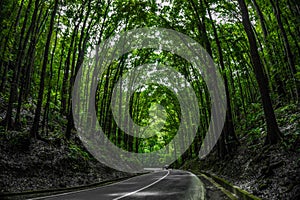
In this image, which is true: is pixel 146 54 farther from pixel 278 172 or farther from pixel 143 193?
pixel 278 172

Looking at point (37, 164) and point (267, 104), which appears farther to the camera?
point (37, 164)

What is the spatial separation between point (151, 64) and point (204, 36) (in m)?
14.3

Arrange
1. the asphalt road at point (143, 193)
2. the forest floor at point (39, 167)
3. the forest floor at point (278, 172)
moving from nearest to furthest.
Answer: the forest floor at point (278, 172)
the asphalt road at point (143, 193)
the forest floor at point (39, 167)

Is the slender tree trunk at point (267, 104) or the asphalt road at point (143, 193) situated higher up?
the slender tree trunk at point (267, 104)

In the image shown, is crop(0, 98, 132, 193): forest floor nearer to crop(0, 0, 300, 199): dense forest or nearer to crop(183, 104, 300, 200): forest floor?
crop(0, 0, 300, 199): dense forest

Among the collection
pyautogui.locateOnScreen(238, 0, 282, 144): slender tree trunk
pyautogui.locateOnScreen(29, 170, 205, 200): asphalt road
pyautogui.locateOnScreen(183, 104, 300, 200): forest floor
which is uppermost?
pyautogui.locateOnScreen(238, 0, 282, 144): slender tree trunk

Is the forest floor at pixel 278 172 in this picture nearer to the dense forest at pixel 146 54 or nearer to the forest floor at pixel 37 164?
the dense forest at pixel 146 54

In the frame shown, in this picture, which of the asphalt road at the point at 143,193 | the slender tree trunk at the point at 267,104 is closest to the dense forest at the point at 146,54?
the slender tree trunk at the point at 267,104

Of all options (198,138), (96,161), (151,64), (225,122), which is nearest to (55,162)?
A: (96,161)

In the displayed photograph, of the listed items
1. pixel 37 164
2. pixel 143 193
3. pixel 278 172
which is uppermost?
pixel 278 172

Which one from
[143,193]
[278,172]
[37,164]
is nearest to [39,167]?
[37,164]

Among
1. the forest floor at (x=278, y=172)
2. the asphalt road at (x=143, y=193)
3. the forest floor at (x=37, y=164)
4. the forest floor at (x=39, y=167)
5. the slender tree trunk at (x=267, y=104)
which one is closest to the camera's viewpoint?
the forest floor at (x=278, y=172)

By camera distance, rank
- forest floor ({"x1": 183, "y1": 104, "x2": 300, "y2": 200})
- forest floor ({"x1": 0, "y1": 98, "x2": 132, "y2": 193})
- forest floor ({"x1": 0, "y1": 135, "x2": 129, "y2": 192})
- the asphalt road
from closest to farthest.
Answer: forest floor ({"x1": 183, "y1": 104, "x2": 300, "y2": 200}), the asphalt road, forest floor ({"x1": 0, "y1": 135, "x2": 129, "y2": 192}), forest floor ({"x1": 0, "y1": 98, "x2": 132, "y2": 193})

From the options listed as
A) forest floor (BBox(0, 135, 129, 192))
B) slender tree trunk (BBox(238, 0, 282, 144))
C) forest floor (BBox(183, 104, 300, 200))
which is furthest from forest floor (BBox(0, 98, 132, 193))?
slender tree trunk (BBox(238, 0, 282, 144))
